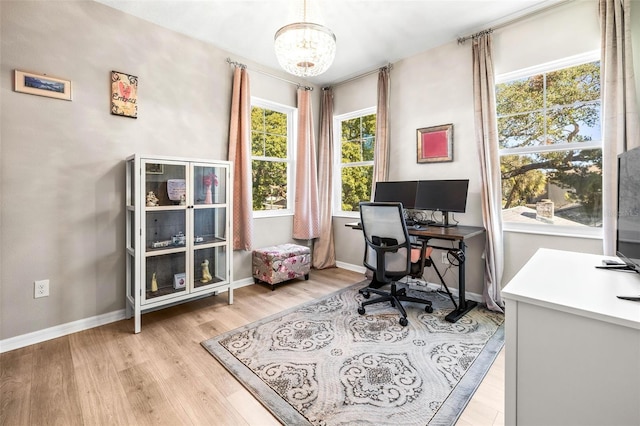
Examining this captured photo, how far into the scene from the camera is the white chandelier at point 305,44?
182cm

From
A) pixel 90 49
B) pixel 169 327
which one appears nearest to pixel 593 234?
pixel 169 327

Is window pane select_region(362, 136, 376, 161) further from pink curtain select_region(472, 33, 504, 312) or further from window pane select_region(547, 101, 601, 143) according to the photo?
window pane select_region(547, 101, 601, 143)

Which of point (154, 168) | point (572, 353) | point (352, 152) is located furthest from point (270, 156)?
point (572, 353)

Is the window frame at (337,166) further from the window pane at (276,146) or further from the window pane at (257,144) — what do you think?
the window pane at (257,144)

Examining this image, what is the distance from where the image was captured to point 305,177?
3875mm

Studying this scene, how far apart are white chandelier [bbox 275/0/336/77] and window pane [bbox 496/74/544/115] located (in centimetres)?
189

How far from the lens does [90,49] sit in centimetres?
235

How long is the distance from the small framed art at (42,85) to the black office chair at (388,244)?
2.57m

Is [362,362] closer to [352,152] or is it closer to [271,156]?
[271,156]

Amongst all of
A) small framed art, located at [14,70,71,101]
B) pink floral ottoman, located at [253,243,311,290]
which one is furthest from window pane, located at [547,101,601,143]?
small framed art, located at [14,70,71,101]

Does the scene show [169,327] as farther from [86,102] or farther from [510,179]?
[510,179]

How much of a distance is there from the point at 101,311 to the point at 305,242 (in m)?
2.41

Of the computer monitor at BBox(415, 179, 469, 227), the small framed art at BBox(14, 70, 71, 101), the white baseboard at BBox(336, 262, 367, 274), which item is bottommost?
the white baseboard at BBox(336, 262, 367, 274)

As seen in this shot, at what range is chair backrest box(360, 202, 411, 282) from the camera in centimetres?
239
